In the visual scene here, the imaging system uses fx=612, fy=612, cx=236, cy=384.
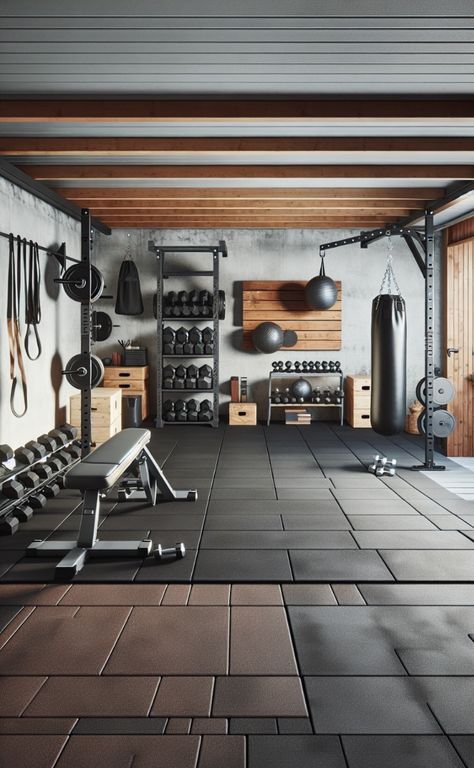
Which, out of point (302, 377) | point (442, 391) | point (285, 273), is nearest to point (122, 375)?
point (302, 377)

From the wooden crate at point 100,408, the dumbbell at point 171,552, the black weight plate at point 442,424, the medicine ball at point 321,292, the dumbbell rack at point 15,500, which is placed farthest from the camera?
the medicine ball at point 321,292

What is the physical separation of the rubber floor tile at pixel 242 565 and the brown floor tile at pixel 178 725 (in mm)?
1135

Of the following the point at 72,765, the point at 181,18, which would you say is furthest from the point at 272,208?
the point at 72,765

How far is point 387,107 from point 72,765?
12.0 ft

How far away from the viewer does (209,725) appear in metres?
1.98

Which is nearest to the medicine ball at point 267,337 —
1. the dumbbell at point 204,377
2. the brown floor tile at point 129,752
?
the dumbbell at point 204,377

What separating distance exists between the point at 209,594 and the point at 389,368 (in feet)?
9.50

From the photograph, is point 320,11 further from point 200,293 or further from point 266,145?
point 200,293

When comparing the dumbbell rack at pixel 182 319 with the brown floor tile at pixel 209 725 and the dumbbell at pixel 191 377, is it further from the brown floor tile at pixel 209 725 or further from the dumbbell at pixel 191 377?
the brown floor tile at pixel 209 725

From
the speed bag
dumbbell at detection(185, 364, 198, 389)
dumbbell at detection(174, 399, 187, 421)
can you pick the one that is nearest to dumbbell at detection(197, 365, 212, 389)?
dumbbell at detection(185, 364, 198, 389)

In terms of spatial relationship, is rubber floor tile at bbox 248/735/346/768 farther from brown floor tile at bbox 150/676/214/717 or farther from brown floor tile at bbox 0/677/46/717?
brown floor tile at bbox 0/677/46/717

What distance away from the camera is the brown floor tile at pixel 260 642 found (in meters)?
2.33

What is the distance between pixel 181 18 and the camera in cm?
273

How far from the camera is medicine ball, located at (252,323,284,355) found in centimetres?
848
